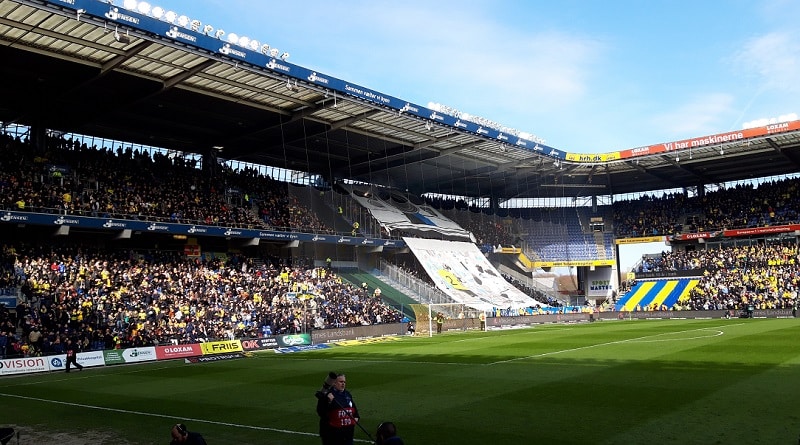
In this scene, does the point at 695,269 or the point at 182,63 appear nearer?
the point at 182,63

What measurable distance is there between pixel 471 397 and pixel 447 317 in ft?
114

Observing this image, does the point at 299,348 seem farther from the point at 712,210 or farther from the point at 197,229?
the point at 712,210

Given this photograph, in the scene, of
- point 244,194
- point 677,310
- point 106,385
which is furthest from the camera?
point 677,310

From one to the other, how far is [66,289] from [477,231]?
46404 mm

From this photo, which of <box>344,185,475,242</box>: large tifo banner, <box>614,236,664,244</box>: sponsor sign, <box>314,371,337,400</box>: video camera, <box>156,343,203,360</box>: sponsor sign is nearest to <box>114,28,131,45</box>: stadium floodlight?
<box>156,343,203,360</box>: sponsor sign

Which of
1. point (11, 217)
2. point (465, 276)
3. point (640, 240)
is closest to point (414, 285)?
point (465, 276)

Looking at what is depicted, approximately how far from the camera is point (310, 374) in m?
23.8

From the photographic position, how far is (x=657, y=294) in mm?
64250

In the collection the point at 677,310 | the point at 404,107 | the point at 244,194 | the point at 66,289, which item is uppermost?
the point at 404,107

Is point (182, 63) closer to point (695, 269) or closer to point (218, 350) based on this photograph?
point (218, 350)

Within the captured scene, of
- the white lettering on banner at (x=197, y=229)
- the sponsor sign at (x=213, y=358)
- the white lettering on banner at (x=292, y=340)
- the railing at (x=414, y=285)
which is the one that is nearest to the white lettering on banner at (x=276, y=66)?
the white lettering on banner at (x=197, y=229)

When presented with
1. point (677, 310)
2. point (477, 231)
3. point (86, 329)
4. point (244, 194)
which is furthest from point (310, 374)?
point (477, 231)

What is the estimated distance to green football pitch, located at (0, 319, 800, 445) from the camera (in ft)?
40.0

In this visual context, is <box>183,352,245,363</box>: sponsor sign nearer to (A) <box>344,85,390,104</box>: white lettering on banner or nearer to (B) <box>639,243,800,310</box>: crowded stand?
(A) <box>344,85,390,104</box>: white lettering on banner
